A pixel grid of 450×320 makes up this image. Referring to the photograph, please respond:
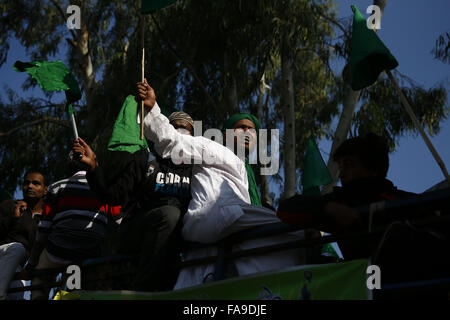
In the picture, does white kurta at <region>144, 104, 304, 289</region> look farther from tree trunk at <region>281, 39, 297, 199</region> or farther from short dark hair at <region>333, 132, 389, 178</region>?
tree trunk at <region>281, 39, 297, 199</region>

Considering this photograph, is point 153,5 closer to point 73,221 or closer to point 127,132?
point 127,132

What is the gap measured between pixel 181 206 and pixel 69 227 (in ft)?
3.59

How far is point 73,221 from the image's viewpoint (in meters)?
3.97

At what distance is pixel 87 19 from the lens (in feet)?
41.3

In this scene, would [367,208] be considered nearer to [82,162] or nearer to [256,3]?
[82,162]

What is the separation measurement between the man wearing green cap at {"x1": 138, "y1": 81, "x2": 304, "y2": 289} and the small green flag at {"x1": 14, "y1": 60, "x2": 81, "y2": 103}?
4.16 feet

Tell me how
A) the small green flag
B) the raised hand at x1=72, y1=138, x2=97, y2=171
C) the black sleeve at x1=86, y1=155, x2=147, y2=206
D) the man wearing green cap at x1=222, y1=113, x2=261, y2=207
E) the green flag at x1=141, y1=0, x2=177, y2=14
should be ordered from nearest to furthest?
the black sleeve at x1=86, y1=155, x2=147, y2=206
the raised hand at x1=72, y1=138, x2=97, y2=171
the man wearing green cap at x1=222, y1=113, x2=261, y2=207
the green flag at x1=141, y1=0, x2=177, y2=14
the small green flag

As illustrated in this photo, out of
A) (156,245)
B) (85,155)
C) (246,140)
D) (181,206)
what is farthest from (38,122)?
(156,245)

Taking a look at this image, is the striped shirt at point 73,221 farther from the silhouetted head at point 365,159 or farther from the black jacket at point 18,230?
the silhouetted head at point 365,159

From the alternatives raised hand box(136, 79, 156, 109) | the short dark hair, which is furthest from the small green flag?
the short dark hair

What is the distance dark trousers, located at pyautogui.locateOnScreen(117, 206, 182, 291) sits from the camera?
291 cm

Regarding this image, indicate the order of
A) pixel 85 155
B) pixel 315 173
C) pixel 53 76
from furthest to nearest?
pixel 315 173, pixel 53 76, pixel 85 155

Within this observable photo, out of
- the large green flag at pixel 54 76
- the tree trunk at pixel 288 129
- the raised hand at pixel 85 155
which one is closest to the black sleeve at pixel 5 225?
the large green flag at pixel 54 76
